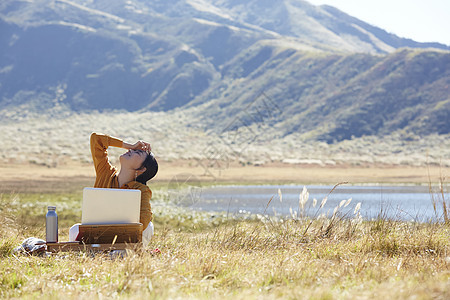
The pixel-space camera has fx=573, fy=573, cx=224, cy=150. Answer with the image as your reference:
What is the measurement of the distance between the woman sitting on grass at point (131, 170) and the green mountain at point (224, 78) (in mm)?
66724

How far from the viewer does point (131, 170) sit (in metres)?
6.35

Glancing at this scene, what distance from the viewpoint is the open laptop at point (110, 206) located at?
19.2 feet

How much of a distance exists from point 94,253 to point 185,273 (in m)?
1.38

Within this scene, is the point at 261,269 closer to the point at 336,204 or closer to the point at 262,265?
the point at 262,265

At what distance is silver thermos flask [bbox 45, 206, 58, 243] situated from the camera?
19.5 feet

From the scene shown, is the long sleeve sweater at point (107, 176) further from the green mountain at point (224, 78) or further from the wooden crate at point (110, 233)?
the green mountain at point (224, 78)

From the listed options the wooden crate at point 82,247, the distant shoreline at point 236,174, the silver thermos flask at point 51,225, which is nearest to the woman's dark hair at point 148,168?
the wooden crate at point 82,247

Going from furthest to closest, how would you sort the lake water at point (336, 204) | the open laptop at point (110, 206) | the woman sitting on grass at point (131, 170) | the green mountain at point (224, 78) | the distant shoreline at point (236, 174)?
1. the green mountain at point (224, 78)
2. the distant shoreline at point (236, 174)
3. the lake water at point (336, 204)
4. the woman sitting on grass at point (131, 170)
5. the open laptop at point (110, 206)

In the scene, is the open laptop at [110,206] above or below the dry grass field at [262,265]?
above

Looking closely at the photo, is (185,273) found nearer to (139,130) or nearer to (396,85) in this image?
(396,85)

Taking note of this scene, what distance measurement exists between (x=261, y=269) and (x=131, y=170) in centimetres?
193

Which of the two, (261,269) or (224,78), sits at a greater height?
(224,78)

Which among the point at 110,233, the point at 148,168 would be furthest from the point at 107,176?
the point at 110,233

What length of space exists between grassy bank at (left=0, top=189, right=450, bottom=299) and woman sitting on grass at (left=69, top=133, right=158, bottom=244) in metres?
0.52
